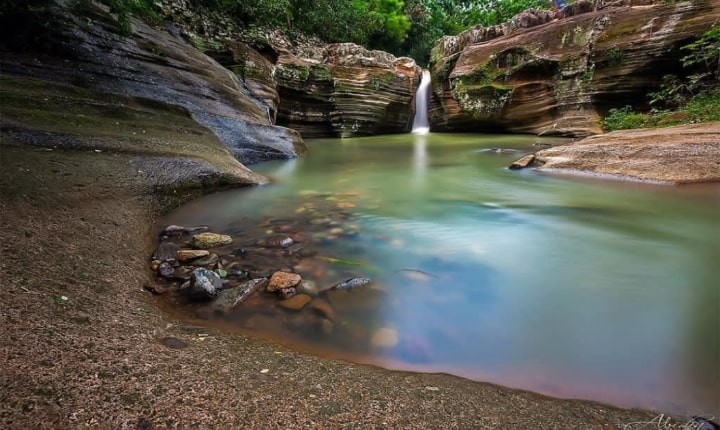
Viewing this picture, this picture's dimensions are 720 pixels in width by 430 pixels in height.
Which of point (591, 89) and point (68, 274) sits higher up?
point (591, 89)

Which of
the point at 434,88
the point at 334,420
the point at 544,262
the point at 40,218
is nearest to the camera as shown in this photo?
the point at 334,420

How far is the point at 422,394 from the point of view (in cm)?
122

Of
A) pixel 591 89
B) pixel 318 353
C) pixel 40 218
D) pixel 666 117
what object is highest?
pixel 591 89

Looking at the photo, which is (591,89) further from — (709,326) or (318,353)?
(318,353)

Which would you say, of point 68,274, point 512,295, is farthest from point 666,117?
point 68,274

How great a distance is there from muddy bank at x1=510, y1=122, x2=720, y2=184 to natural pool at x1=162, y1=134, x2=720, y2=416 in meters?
0.38

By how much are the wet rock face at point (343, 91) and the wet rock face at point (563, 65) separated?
1.91 m

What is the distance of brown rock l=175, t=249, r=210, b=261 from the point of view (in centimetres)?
236

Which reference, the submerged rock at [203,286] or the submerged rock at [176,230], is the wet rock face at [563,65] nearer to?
the submerged rock at [176,230]

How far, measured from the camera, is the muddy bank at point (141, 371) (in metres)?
0.97

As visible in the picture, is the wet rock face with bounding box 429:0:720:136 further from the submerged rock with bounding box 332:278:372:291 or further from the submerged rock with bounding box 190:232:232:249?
the submerged rock with bounding box 190:232:232:249

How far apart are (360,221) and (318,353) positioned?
1939mm

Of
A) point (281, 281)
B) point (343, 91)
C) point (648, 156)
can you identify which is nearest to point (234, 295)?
point (281, 281)

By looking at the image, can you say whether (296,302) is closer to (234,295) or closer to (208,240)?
(234,295)
